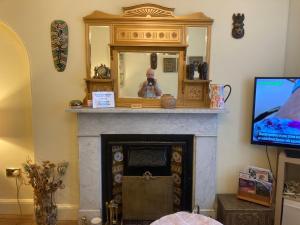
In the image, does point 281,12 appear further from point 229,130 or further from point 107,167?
point 107,167

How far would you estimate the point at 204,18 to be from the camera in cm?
218

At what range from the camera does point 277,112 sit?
6.94ft

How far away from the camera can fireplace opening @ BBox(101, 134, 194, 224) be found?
91.0 inches

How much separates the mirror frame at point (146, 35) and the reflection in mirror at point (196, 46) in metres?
0.03

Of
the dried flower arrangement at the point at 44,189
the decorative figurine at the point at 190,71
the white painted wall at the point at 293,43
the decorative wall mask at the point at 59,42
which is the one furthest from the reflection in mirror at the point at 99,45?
the white painted wall at the point at 293,43

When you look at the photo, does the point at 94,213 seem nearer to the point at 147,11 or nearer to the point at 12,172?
the point at 12,172

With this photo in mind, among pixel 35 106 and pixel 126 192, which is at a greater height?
pixel 35 106

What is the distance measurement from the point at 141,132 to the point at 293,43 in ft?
5.32

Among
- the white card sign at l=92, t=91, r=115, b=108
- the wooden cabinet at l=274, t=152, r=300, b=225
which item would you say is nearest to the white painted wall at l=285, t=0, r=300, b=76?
the wooden cabinet at l=274, t=152, r=300, b=225

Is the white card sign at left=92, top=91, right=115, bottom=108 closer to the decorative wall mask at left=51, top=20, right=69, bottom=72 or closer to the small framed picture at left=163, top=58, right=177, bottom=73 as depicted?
the decorative wall mask at left=51, top=20, right=69, bottom=72

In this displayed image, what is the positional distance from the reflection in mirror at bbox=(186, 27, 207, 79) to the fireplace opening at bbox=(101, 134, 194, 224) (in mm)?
718

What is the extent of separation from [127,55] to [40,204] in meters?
1.56

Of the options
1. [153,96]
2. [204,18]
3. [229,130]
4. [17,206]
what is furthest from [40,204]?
[204,18]

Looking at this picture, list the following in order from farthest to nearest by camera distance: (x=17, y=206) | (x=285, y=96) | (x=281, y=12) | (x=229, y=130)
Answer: (x=17, y=206)
(x=229, y=130)
(x=281, y=12)
(x=285, y=96)
